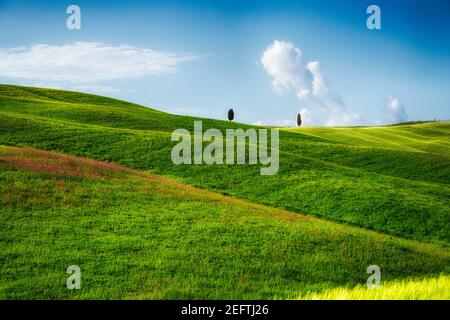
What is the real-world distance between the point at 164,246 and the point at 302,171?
90.7ft

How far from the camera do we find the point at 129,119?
265 feet

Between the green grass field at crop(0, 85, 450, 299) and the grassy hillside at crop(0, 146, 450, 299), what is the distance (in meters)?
0.08

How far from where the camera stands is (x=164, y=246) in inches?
876

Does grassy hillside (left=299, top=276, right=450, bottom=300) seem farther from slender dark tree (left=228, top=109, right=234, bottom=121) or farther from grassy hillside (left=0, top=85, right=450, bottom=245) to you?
slender dark tree (left=228, top=109, right=234, bottom=121)

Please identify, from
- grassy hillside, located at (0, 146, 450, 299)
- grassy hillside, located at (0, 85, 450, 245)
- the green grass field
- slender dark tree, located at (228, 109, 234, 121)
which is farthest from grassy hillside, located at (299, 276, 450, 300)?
slender dark tree, located at (228, 109, 234, 121)

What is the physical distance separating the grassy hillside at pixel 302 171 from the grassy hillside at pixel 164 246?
4.83 m

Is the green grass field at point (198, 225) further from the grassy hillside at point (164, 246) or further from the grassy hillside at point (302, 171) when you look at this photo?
the grassy hillside at point (302, 171)

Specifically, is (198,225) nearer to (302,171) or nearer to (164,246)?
(164,246)

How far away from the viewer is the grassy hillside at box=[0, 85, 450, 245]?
118 ft

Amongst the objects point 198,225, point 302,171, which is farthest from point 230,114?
point 198,225

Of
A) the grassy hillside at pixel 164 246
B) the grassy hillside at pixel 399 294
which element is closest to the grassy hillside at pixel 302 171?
the grassy hillside at pixel 164 246

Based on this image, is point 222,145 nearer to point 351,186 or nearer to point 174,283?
point 351,186

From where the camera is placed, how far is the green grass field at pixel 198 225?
18281 mm
